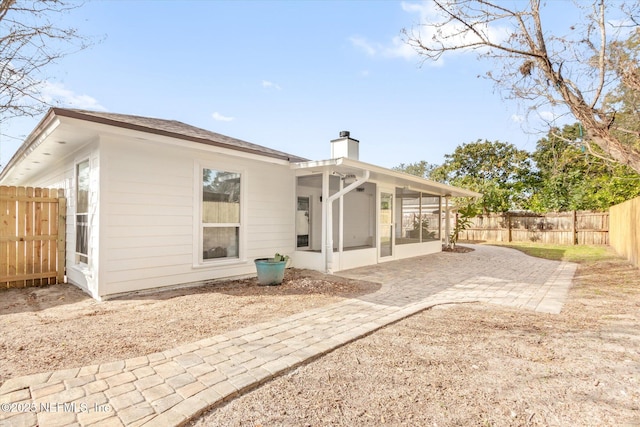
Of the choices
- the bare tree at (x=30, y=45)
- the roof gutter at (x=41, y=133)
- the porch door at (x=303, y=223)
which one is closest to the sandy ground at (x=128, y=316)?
the porch door at (x=303, y=223)

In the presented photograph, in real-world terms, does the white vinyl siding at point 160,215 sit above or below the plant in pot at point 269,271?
above

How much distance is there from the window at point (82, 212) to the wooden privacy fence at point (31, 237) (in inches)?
28.5

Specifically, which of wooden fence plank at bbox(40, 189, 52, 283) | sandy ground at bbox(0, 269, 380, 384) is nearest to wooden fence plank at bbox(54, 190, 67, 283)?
wooden fence plank at bbox(40, 189, 52, 283)

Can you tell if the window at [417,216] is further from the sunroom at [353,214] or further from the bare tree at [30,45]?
the bare tree at [30,45]

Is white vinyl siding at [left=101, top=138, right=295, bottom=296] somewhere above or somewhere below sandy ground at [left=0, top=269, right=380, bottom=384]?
above

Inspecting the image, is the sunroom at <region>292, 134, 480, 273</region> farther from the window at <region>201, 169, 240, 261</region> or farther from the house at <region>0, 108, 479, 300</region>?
the window at <region>201, 169, 240, 261</region>

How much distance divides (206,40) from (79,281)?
285 inches

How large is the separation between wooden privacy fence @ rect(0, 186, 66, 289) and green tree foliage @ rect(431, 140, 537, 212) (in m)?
19.2

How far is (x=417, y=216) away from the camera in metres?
11.9

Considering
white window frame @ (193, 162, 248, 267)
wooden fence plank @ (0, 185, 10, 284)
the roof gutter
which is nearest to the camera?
the roof gutter

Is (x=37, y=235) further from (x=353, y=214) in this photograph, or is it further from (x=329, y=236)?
(x=353, y=214)

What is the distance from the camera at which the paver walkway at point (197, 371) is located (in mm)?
2027

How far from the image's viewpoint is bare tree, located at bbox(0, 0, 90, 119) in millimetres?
6703

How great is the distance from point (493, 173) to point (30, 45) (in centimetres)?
2671
